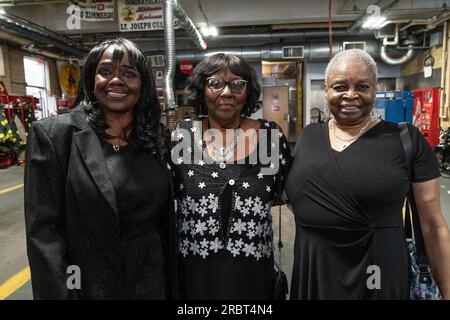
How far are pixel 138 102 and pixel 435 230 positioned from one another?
1.33 metres

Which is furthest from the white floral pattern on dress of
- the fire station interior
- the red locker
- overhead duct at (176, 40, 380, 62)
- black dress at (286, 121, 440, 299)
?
overhead duct at (176, 40, 380, 62)

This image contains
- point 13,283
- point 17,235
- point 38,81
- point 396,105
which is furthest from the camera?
point 38,81

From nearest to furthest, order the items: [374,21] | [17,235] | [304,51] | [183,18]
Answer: [17,235] → [183,18] → [374,21] → [304,51]

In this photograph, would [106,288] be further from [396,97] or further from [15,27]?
[396,97]

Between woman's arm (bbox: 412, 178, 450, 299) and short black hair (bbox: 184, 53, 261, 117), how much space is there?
843 mm

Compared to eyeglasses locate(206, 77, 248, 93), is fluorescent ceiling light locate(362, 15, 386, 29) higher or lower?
higher

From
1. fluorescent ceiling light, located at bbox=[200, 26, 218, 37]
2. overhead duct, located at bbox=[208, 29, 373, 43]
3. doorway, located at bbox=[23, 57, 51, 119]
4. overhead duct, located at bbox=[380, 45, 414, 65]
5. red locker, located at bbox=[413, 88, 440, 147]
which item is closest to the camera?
red locker, located at bbox=[413, 88, 440, 147]

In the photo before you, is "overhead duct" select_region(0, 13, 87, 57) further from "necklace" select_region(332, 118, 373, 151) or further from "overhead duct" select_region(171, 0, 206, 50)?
"necklace" select_region(332, 118, 373, 151)

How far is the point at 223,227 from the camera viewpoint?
4.99 feet

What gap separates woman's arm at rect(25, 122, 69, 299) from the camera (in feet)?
3.81

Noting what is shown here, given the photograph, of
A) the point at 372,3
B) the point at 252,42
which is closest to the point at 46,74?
the point at 252,42

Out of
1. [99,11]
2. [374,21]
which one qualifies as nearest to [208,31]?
[99,11]

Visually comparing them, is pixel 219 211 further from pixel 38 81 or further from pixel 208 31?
pixel 38 81

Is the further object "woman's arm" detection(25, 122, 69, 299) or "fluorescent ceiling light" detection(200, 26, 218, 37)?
"fluorescent ceiling light" detection(200, 26, 218, 37)
